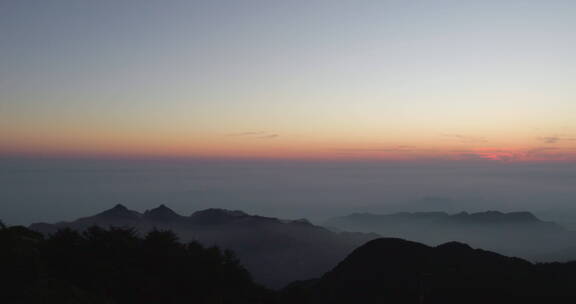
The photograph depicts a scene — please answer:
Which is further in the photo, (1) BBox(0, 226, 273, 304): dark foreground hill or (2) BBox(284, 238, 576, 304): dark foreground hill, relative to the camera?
(2) BBox(284, 238, 576, 304): dark foreground hill

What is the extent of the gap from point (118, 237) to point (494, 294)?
202 ft

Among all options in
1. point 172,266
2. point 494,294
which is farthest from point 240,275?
point 494,294

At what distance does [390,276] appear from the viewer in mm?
85250

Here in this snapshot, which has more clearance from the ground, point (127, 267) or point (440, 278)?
point (127, 267)

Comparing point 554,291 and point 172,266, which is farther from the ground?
point 172,266

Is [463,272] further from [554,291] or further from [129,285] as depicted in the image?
[129,285]

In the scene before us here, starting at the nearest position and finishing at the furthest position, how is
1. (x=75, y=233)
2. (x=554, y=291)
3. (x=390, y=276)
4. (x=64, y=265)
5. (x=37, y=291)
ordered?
(x=37, y=291)
(x=64, y=265)
(x=75, y=233)
(x=554, y=291)
(x=390, y=276)

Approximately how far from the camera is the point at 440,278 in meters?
74.7

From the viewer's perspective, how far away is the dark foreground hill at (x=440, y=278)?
64500 millimetres

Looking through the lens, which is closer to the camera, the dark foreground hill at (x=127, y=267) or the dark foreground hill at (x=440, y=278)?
the dark foreground hill at (x=127, y=267)

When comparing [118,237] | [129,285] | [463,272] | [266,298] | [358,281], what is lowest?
[358,281]

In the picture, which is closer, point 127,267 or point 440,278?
point 127,267

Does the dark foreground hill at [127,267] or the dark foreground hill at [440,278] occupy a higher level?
the dark foreground hill at [127,267]

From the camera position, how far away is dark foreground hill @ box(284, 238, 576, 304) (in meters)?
64.5
